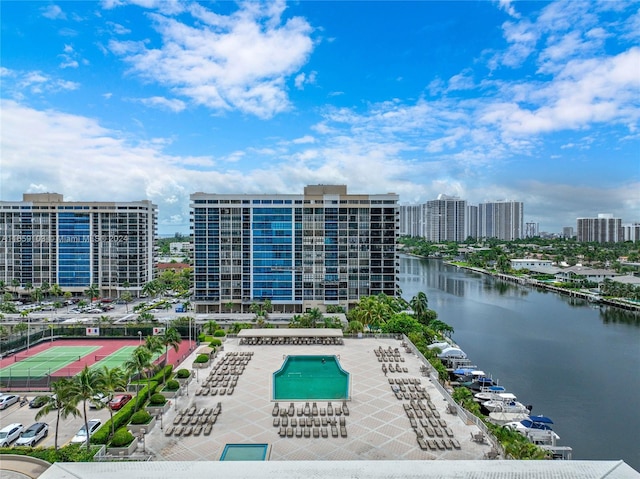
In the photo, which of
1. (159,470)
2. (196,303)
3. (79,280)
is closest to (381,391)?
(159,470)

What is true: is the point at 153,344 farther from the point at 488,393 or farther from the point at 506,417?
the point at 488,393

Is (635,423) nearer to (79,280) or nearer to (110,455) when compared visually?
(110,455)

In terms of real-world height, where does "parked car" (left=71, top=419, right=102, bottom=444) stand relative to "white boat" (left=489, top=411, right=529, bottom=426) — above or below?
above

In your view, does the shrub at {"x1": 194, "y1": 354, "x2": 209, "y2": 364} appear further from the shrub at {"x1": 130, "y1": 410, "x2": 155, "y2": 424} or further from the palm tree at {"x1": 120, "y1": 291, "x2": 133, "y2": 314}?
the palm tree at {"x1": 120, "y1": 291, "x2": 133, "y2": 314}

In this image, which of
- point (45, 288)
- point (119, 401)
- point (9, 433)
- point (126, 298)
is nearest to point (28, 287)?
point (45, 288)

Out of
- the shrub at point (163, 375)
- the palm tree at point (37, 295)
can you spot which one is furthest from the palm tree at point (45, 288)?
the shrub at point (163, 375)

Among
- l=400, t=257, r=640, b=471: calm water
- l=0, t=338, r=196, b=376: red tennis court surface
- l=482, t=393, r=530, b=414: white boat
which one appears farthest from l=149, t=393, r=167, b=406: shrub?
l=400, t=257, r=640, b=471: calm water
